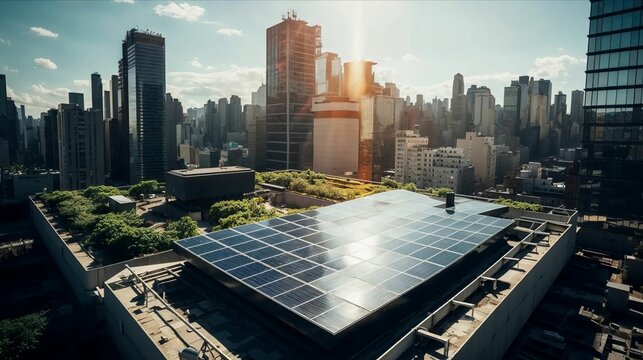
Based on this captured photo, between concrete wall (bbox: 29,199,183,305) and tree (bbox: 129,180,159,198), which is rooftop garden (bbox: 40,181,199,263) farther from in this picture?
tree (bbox: 129,180,159,198)

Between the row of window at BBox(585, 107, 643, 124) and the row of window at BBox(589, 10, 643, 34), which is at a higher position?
the row of window at BBox(589, 10, 643, 34)

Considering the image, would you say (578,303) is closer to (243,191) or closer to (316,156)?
(243,191)

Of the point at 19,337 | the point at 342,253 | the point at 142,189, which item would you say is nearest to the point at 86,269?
the point at 19,337

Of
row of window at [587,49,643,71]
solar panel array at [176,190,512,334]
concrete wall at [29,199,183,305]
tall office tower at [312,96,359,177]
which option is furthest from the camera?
tall office tower at [312,96,359,177]

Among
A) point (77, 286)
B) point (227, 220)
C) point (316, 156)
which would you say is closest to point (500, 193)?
point (316, 156)

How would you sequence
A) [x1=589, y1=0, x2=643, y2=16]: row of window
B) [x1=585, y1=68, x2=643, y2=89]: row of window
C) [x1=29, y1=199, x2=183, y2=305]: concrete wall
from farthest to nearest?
[x1=585, y1=68, x2=643, y2=89]: row of window
[x1=589, y1=0, x2=643, y2=16]: row of window
[x1=29, y1=199, x2=183, y2=305]: concrete wall

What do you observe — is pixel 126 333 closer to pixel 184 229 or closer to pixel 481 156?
pixel 184 229

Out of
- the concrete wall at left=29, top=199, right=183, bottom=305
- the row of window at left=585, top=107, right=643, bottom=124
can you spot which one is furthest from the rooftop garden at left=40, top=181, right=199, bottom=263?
the row of window at left=585, top=107, right=643, bottom=124

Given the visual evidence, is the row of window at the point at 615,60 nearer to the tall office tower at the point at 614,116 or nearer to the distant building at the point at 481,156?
the tall office tower at the point at 614,116
